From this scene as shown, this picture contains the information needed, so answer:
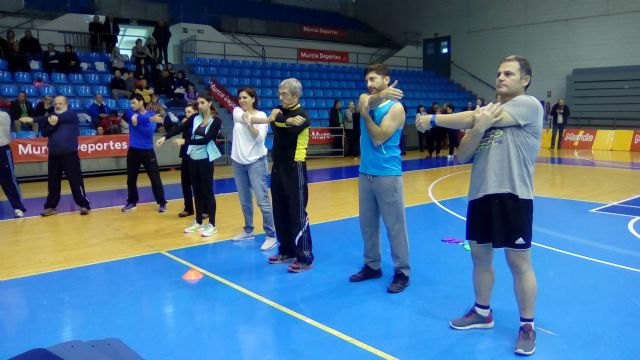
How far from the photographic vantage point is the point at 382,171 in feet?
14.3

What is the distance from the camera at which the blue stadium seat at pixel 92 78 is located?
1465cm

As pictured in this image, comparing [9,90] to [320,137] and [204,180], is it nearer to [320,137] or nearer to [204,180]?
[320,137]

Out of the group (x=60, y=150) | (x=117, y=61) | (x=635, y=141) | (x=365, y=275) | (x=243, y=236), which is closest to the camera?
(x=365, y=275)

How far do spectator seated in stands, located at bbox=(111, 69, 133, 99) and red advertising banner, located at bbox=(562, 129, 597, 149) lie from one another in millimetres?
14871

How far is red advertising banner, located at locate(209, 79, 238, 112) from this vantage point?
1616 cm

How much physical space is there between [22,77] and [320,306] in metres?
12.6

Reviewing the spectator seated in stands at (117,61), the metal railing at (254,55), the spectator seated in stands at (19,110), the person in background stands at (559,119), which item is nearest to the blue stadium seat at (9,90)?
the spectator seated in stands at (19,110)

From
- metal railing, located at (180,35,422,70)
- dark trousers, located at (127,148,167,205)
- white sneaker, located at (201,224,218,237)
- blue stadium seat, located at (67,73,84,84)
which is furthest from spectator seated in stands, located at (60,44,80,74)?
white sneaker, located at (201,224,218,237)

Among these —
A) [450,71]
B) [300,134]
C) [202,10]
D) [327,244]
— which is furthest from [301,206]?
[450,71]

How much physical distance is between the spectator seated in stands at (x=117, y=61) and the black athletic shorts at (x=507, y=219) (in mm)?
13682

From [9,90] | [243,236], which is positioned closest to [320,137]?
[9,90]

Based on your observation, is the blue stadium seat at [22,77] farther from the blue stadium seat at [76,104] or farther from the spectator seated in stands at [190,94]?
the spectator seated in stands at [190,94]

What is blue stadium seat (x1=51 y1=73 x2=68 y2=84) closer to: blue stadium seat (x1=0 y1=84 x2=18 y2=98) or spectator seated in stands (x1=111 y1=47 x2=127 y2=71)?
blue stadium seat (x1=0 y1=84 x2=18 y2=98)

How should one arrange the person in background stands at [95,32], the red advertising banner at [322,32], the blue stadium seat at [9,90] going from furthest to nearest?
the red advertising banner at [322,32] → the person in background stands at [95,32] → the blue stadium seat at [9,90]
